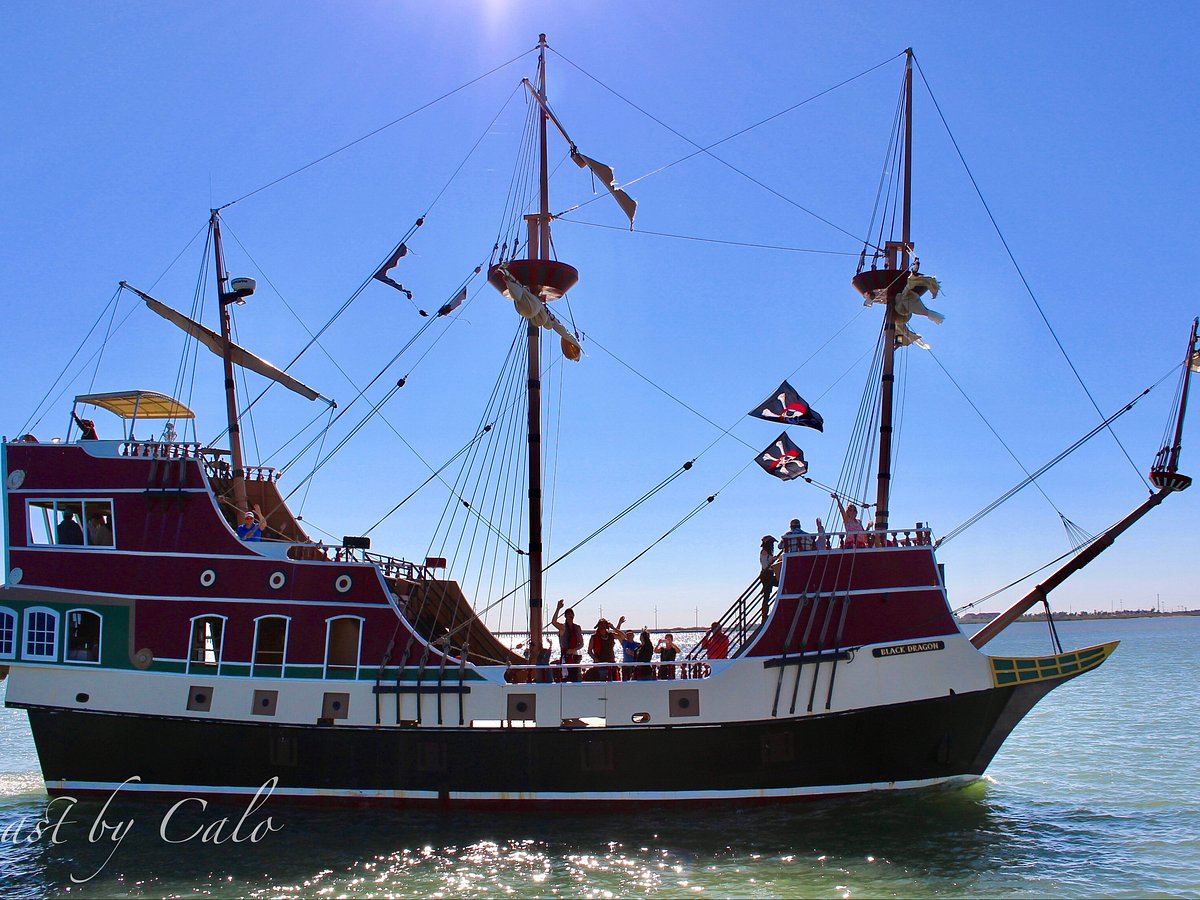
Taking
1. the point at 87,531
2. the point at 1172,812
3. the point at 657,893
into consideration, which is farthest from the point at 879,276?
the point at 87,531

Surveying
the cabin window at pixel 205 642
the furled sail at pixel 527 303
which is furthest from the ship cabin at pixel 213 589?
the furled sail at pixel 527 303

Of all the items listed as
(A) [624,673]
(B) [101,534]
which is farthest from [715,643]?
(B) [101,534]

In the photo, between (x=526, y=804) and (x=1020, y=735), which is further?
(x=1020, y=735)

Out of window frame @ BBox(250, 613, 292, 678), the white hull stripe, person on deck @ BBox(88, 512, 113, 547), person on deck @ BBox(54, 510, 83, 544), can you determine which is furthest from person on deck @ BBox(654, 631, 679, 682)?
person on deck @ BBox(54, 510, 83, 544)

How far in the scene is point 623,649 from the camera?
61.0ft

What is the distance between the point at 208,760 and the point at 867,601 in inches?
489

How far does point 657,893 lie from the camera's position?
13.1 meters

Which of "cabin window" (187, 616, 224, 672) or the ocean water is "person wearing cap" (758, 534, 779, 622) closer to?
the ocean water

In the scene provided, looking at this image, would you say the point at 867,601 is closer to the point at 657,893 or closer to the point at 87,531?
the point at 657,893

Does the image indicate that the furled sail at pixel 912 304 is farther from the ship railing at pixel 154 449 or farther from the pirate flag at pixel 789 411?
the ship railing at pixel 154 449

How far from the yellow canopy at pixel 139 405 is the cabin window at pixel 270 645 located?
16.7 feet

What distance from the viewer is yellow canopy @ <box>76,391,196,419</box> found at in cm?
1925

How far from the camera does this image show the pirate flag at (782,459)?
18734 mm

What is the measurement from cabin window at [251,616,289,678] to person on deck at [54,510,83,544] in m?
3.84
